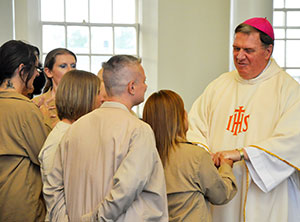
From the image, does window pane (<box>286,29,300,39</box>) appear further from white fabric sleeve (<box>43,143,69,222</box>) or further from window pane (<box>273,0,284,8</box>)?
white fabric sleeve (<box>43,143,69,222</box>)

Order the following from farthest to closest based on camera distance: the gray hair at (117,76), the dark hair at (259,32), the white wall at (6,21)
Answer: the white wall at (6,21) → the dark hair at (259,32) → the gray hair at (117,76)

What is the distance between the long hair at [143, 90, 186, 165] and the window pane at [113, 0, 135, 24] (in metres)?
4.19

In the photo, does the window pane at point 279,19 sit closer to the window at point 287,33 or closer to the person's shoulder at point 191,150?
the window at point 287,33

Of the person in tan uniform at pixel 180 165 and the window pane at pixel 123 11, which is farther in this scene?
the window pane at pixel 123 11

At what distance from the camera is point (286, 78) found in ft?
11.7

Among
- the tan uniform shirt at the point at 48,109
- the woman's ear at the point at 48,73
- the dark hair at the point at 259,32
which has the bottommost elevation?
the tan uniform shirt at the point at 48,109

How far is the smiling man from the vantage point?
3316 mm

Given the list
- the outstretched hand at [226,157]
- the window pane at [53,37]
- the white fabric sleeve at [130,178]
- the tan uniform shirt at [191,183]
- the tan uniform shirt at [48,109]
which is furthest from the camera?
the window pane at [53,37]

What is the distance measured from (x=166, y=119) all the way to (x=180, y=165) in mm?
277

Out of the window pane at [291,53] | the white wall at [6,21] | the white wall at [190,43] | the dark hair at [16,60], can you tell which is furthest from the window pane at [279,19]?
the dark hair at [16,60]

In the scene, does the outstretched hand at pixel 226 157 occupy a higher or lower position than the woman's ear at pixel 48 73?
lower

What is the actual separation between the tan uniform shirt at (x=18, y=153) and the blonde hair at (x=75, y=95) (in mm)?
259

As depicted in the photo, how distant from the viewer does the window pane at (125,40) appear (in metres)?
6.85

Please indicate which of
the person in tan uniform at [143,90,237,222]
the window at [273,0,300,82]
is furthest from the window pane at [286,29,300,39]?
the person in tan uniform at [143,90,237,222]
